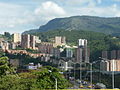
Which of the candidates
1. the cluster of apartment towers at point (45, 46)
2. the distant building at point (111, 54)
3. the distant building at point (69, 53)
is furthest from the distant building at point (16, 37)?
the distant building at point (111, 54)

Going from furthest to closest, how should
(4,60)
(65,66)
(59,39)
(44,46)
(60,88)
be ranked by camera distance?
(59,39), (44,46), (65,66), (4,60), (60,88)

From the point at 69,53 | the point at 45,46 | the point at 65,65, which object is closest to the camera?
the point at 65,65

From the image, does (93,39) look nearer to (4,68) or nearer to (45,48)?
(45,48)

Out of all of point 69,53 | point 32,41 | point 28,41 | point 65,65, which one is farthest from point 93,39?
point 65,65

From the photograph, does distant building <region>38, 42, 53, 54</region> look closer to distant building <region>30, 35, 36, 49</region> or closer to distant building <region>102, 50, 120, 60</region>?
distant building <region>30, 35, 36, 49</region>

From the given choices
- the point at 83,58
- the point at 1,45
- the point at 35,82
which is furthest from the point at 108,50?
the point at 35,82

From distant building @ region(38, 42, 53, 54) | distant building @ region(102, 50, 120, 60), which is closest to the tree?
distant building @ region(102, 50, 120, 60)

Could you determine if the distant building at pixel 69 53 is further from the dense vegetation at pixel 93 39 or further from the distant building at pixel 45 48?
the distant building at pixel 45 48

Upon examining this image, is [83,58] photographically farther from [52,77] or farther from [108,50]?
[52,77]
